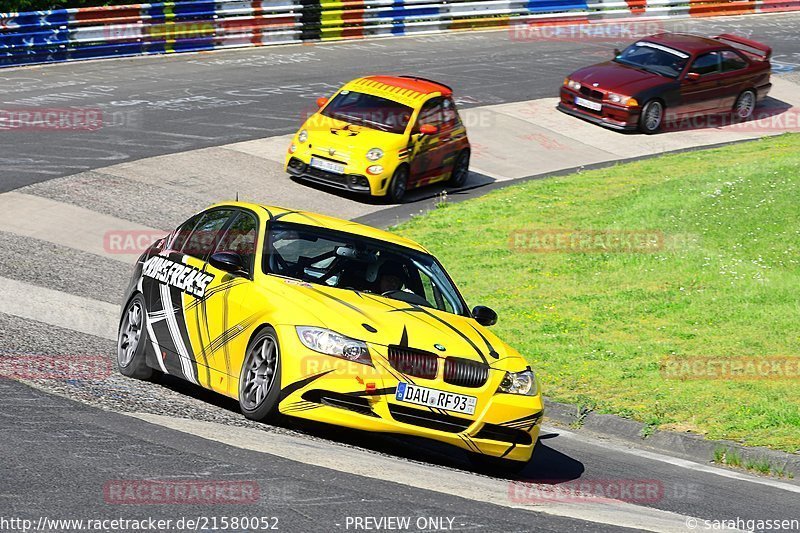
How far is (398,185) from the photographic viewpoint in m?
20.0

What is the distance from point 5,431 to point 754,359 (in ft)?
25.0

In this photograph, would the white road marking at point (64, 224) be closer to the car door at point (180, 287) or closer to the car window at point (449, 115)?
the car door at point (180, 287)

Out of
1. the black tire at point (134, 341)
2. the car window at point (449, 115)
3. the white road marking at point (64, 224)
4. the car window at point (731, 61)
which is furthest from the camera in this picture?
the car window at point (731, 61)

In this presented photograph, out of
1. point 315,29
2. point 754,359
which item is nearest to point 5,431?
point 754,359

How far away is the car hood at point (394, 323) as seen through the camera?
27.8 feet

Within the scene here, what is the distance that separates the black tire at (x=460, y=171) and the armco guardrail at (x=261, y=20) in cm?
999

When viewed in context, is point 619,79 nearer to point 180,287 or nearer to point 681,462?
point 681,462

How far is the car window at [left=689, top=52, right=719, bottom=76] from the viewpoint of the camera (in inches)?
1045

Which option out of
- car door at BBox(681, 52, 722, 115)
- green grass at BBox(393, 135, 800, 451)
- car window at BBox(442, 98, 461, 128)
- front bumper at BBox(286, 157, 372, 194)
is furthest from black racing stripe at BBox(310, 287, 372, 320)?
car door at BBox(681, 52, 722, 115)

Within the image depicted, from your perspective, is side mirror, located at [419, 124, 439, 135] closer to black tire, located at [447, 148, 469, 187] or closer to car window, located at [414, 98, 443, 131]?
car window, located at [414, 98, 443, 131]

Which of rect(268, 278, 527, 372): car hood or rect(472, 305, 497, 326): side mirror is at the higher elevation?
rect(268, 278, 527, 372): car hood

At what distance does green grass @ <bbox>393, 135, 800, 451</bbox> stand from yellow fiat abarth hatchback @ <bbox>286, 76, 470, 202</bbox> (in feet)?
3.44

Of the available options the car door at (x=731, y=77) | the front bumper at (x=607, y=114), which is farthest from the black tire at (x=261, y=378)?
the car door at (x=731, y=77)

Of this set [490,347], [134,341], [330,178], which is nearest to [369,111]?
[330,178]
